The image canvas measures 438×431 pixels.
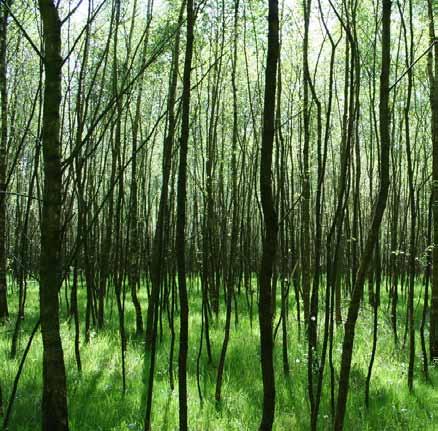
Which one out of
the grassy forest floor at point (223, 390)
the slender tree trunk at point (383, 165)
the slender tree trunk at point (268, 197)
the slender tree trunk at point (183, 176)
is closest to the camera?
the slender tree trunk at point (268, 197)

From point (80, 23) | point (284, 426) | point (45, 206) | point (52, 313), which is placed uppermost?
point (80, 23)

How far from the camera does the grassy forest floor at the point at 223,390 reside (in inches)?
126

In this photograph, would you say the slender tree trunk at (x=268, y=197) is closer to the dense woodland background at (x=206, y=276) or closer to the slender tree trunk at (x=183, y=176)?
the dense woodland background at (x=206, y=276)

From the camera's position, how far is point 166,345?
5.05m

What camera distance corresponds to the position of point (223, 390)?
3.84 m

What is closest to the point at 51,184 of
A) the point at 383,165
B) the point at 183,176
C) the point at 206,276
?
the point at 183,176

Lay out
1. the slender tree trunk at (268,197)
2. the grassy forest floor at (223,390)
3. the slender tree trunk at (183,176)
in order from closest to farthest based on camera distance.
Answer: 1. the slender tree trunk at (268,197)
2. the slender tree trunk at (183,176)
3. the grassy forest floor at (223,390)

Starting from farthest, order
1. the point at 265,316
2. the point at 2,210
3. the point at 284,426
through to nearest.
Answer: the point at 2,210 < the point at 284,426 < the point at 265,316

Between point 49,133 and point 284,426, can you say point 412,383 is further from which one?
point 49,133

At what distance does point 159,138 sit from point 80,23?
564cm

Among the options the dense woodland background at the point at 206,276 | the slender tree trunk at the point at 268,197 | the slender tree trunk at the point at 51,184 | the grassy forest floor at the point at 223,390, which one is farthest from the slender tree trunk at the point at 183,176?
the grassy forest floor at the point at 223,390

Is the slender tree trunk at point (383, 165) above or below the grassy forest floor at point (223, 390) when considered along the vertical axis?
above

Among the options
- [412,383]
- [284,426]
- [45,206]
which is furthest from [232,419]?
[45,206]

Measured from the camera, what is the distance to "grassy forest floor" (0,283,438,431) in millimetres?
3191
